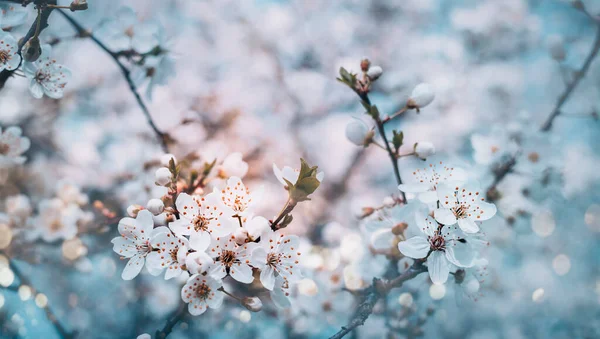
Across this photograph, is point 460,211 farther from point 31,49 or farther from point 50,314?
point 50,314

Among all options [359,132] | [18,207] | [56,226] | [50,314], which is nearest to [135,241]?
[359,132]

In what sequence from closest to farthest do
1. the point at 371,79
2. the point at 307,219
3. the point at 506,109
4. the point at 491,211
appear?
1. the point at 491,211
2. the point at 371,79
3. the point at 307,219
4. the point at 506,109

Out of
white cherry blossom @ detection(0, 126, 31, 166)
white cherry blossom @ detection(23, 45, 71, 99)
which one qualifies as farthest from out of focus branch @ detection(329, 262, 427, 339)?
white cherry blossom @ detection(0, 126, 31, 166)

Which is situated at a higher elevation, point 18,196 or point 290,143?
point 18,196

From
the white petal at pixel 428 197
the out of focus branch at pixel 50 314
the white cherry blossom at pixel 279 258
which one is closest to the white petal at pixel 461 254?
the white petal at pixel 428 197

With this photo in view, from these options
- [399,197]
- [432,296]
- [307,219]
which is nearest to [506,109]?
[307,219]

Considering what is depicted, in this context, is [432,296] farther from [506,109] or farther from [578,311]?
[506,109]

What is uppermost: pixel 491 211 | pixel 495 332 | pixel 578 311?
pixel 491 211
